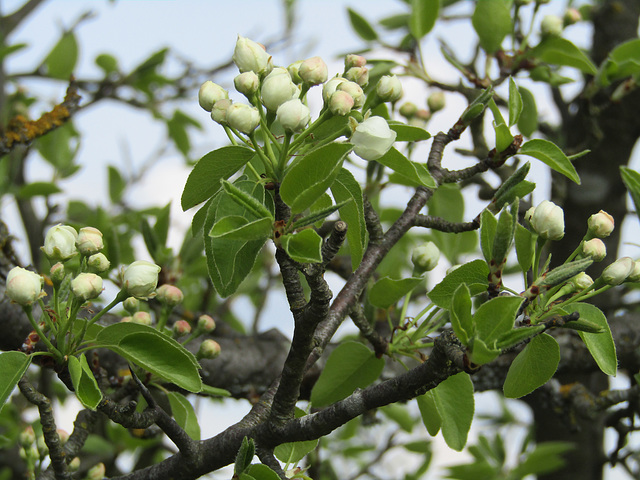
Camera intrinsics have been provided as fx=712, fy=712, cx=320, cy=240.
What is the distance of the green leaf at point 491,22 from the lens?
1678 mm

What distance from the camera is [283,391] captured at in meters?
1.00

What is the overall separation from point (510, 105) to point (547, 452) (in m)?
1.43

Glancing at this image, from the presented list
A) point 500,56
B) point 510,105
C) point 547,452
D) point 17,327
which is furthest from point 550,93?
point 17,327

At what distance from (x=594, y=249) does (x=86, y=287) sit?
734mm

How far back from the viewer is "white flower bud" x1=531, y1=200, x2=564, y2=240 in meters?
1.01

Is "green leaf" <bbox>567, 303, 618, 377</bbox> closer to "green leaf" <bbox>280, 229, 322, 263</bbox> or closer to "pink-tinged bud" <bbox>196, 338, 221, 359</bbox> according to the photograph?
"green leaf" <bbox>280, 229, 322, 263</bbox>

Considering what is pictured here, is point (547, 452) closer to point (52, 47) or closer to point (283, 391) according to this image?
point (283, 391)

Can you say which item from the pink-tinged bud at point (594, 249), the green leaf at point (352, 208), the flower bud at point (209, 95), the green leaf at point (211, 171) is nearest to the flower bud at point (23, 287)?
the green leaf at point (211, 171)

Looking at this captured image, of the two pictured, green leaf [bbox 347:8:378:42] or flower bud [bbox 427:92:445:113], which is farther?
green leaf [bbox 347:8:378:42]

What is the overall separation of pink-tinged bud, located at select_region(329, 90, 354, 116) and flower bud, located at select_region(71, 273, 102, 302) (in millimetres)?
423

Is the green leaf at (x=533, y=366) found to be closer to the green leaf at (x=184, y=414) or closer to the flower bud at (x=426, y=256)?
the flower bud at (x=426, y=256)

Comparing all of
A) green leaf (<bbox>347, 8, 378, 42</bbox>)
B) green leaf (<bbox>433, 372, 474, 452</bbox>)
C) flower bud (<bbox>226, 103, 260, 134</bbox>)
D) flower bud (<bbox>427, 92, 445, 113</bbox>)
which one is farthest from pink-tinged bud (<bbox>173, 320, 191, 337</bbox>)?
green leaf (<bbox>347, 8, 378, 42</bbox>)

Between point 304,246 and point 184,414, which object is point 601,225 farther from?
point 184,414

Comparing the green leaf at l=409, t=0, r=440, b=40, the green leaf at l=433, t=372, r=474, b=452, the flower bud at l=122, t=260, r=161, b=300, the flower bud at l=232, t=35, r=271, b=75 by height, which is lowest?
the green leaf at l=433, t=372, r=474, b=452
